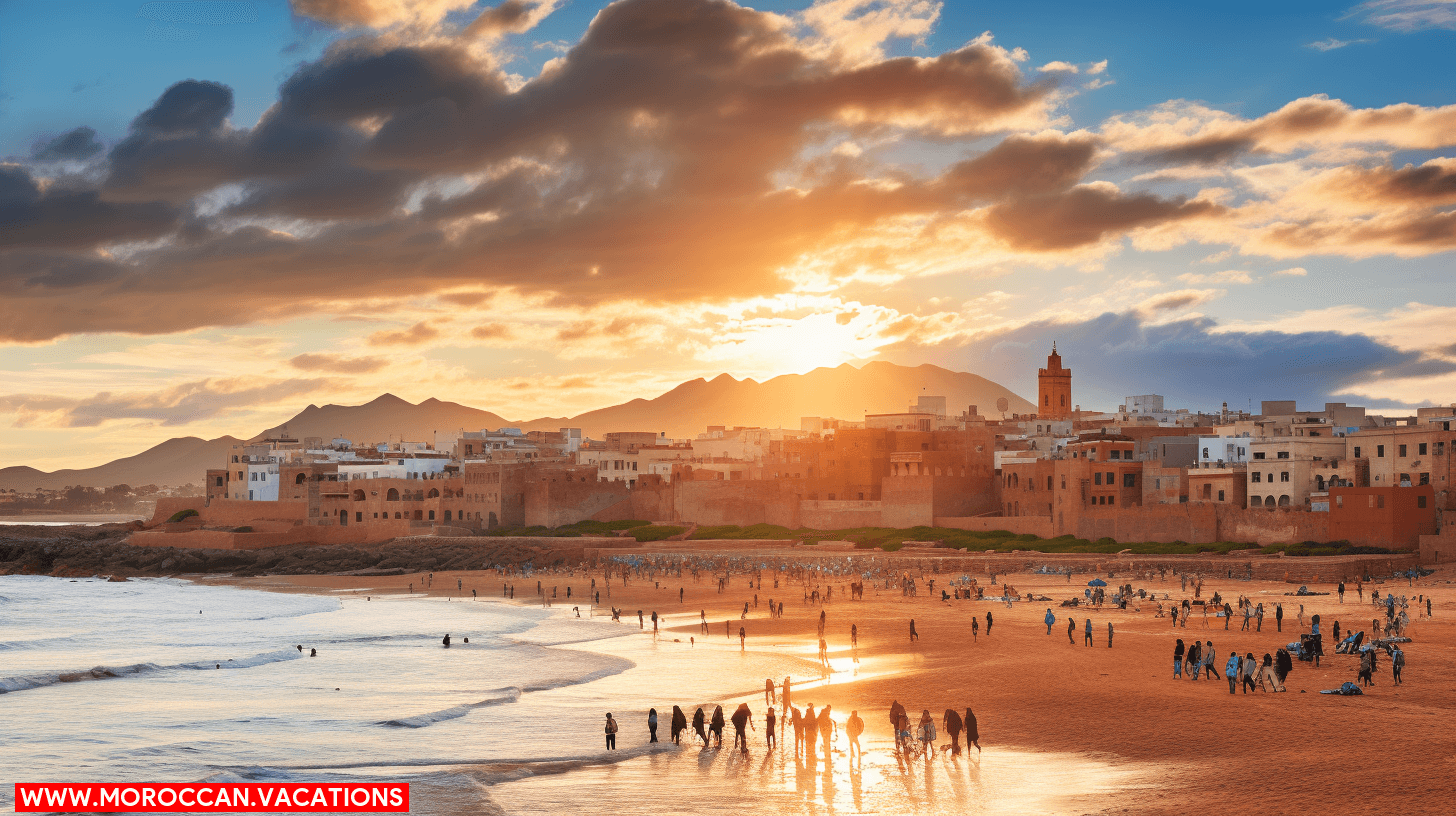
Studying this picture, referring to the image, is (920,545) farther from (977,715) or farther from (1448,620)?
(977,715)

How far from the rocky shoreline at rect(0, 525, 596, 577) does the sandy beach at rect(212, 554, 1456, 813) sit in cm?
3593

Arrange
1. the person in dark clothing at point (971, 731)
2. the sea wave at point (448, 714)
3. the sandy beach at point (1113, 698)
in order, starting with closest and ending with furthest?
the sandy beach at point (1113, 698)
the person in dark clothing at point (971, 731)
the sea wave at point (448, 714)

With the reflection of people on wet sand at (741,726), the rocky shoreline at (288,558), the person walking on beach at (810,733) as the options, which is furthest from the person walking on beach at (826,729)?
the rocky shoreline at (288,558)

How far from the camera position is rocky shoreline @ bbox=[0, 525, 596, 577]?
84.8m

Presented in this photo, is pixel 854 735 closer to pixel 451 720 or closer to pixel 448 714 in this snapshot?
pixel 451 720

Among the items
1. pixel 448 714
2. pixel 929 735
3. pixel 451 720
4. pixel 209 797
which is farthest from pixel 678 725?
pixel 209 797

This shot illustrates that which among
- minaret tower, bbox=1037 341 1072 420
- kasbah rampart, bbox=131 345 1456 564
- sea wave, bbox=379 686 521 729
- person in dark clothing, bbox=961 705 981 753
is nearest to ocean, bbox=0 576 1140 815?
sea wave, bbox=379 686 521 729

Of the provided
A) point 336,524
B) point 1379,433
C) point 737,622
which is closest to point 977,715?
point 737,622

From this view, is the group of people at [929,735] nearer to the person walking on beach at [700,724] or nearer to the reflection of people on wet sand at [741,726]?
the reflection of people on wet sand at [741,726]

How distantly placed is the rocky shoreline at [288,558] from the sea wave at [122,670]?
42724 millimetres

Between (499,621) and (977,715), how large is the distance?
96.0 ft

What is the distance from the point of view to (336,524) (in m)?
100

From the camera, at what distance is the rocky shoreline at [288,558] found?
84.8 m

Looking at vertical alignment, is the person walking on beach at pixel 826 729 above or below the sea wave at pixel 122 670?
above
